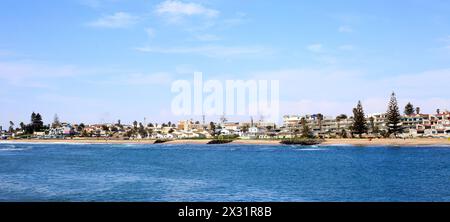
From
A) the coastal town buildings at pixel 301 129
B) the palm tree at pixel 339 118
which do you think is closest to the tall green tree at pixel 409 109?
the coastal town buildings at pixel 301 129

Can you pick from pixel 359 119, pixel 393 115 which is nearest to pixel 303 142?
pixel 359 119

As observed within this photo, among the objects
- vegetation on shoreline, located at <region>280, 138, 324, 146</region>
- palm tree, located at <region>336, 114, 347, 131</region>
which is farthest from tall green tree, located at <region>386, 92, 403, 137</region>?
palm tree, located at <region>336, 114, 347, 131</region>

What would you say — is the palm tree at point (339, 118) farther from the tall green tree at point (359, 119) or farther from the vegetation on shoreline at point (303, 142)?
the tall green tree at point (359, 119)

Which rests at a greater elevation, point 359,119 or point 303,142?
point 359,119

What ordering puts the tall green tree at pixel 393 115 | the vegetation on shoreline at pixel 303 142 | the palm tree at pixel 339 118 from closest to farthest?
the tall green tree at pixel 393 115 → the vegetation on shoreline at pixel 303 142 → the palm tree at pixel 339 118

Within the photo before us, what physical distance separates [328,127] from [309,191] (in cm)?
13156

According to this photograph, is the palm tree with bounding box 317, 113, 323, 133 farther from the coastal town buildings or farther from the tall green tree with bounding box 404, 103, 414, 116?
the tall green tree with bounding box 404, 103, 414, 116

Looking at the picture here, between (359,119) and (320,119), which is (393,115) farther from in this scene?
(320,119)

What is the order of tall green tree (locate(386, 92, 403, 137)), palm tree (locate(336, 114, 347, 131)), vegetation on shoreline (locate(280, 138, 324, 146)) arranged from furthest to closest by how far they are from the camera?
palm tree (locate(336, 114, 347, 131)) → vegetation on shoreline (locate(280, 138, 324, 146)) → tall green tree (locate(386, 92, 403, 137))

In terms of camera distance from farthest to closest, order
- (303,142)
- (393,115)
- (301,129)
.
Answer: (301,129), (303,142), (393,115)
